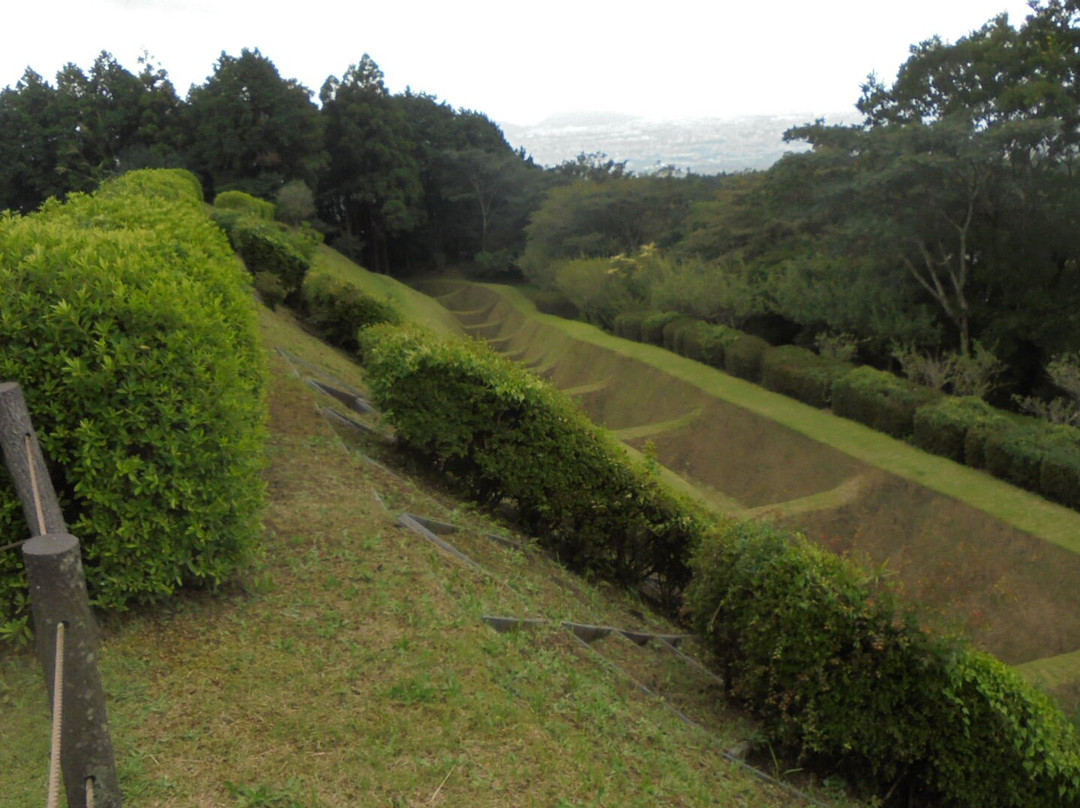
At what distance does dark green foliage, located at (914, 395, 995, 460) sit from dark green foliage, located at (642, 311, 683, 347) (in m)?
12.0

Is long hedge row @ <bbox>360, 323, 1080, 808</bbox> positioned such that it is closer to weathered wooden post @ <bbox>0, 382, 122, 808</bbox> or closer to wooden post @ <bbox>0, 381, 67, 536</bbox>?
weathered wooden post @ <bbox>0, 382, 122, 808</bbox>

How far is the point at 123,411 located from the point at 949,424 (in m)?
13.7

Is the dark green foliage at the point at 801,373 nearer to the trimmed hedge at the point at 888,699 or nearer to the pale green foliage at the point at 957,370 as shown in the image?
the pale green foliage at the point at 957,370

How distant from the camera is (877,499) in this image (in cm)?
1410

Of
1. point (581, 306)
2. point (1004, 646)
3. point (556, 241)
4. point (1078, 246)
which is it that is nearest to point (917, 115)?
point (1078, 246)

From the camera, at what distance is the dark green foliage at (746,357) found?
21188 mm

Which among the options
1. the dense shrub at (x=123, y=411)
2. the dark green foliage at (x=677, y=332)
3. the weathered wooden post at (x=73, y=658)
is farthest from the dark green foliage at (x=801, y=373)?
the weathered wooden post at (x=73, y=658)

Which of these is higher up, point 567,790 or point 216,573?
point 216,573

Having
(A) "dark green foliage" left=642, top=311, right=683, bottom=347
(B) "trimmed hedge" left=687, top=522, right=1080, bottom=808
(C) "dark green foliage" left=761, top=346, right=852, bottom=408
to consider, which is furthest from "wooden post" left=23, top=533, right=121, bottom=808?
(A) "dark green foliage" left=642, top=311, right=683, bottom=347

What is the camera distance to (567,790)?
3637 mm

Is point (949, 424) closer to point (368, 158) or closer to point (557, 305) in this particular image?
point (557, 305)

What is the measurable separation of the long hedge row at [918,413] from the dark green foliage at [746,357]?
0.08 feet

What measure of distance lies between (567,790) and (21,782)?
1934 millimetres

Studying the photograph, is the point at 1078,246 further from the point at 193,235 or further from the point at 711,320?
the point at 193,235
